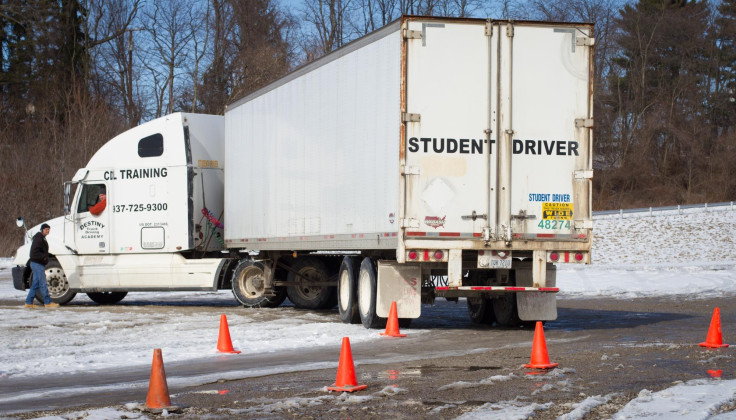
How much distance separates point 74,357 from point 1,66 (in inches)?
1919

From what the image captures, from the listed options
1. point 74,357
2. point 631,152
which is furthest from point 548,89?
point 631,152

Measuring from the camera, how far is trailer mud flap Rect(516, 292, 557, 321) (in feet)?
48.3

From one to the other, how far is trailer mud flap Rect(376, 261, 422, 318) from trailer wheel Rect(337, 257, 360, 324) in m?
1.48

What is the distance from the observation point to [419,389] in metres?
8.98

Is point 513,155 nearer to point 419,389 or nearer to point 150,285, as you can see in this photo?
point 419,389

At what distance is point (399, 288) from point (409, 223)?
1.24 m

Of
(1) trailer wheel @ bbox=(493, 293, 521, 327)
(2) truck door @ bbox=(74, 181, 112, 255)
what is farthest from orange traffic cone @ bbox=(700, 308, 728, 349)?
(2) truck door @ bbox=(74, 181, 112, 255)

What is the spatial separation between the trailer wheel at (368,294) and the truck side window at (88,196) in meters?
7.89

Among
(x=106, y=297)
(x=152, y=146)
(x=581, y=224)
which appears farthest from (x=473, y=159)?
(x=106, y=297)

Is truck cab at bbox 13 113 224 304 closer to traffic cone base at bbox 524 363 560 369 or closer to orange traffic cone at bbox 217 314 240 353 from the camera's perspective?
orange traffic cone at bbox 217 314 240 353

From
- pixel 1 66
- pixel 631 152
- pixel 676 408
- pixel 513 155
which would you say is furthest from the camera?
pixel 631 152

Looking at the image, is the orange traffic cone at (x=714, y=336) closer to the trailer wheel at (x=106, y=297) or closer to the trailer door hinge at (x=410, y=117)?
the trailer door hinge at (x=410, y=117)

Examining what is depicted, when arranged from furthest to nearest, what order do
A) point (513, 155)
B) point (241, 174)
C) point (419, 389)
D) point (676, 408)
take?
point (241, 174) < point (513, 155) < point (419, 389) < point (676, 408)

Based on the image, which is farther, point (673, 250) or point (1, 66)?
point (1, 66)
